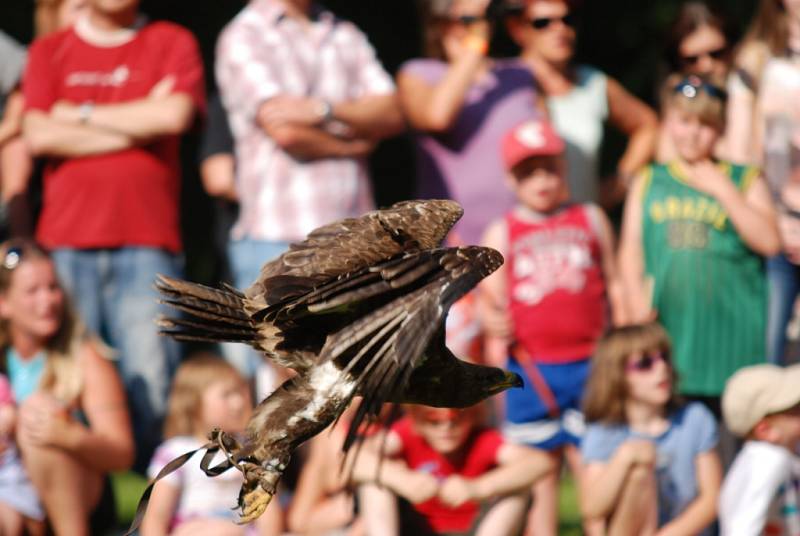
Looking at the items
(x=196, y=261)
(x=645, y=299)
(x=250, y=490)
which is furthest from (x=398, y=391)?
(x=196, y=261)

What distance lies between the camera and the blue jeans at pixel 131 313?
24.3 feet

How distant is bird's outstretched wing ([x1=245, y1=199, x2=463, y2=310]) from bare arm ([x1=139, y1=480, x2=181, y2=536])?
135 centimetres

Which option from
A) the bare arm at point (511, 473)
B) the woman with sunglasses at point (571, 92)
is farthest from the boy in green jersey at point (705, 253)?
the bare arm at point (511, 473)

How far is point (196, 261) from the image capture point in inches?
439

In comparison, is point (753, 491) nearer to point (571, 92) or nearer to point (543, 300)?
point (543, 300)

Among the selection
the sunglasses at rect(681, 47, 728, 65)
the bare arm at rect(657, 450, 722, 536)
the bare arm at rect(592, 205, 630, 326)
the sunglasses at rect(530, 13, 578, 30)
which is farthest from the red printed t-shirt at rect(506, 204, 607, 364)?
the sunglasses at rect(681, 47, 728, 65)

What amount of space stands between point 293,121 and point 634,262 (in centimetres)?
161

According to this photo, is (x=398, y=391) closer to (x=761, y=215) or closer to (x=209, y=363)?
(x=209, y=363)

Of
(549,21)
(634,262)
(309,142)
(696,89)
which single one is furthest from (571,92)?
(309,142)

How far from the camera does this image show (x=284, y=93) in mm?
7551

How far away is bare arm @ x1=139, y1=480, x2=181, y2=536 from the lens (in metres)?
6.71

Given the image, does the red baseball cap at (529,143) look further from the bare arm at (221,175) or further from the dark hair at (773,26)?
the bare arm at (221,175)

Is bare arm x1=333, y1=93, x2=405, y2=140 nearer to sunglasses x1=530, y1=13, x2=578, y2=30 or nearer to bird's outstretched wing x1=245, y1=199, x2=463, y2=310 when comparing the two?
sunglasses x1=530, y1=13, x2=578, y2=30

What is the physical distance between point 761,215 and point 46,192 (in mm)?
3107
